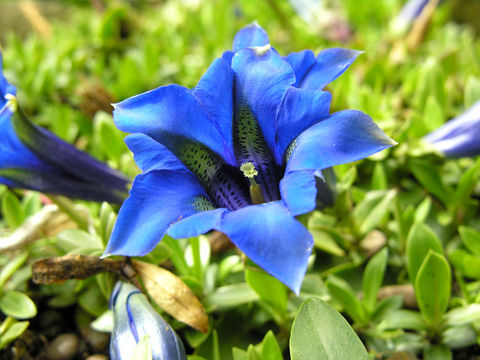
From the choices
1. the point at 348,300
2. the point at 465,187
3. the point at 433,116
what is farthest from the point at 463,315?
the point at 433,116

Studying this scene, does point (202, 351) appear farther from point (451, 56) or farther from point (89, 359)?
point (451, 56)

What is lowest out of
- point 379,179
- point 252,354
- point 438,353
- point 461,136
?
point 438,353

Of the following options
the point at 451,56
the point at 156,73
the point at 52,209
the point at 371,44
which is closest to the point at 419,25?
the point at 371,44

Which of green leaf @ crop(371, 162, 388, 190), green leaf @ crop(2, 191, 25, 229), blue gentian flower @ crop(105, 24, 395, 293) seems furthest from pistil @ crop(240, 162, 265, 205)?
green leaf @ crop(2, 191, 25, 229)

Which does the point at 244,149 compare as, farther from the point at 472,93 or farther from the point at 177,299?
the point at 472,93

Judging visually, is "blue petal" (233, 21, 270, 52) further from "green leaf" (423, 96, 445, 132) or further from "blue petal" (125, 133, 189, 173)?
"green leaf" (423, 96, 445, 132)

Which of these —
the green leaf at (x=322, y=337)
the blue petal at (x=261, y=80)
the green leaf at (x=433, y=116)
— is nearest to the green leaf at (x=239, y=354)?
the green leaf at (x=322, y=337)
